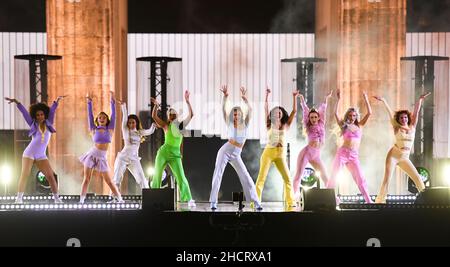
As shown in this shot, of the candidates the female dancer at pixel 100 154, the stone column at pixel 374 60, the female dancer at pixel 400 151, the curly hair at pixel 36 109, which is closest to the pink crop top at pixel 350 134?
the female dancer at pixel 400 151

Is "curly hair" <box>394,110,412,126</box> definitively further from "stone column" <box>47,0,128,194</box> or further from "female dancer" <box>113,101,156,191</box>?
"stone column" <box>47,0,128,194</box>

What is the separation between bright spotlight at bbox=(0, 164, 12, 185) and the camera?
49.4ft

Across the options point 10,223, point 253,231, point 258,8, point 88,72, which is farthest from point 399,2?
point 10,223

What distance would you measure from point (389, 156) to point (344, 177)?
10.9 ft

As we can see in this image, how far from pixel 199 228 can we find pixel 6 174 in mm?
6561

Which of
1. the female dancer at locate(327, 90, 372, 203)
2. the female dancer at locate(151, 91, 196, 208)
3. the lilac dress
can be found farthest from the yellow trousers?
the lilac dress

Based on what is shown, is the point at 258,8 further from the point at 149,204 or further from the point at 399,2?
the point at 149,204

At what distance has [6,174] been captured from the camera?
15055 mm

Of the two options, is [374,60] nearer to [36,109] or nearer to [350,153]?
[350,153]

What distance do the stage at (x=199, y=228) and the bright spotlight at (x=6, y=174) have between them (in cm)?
551

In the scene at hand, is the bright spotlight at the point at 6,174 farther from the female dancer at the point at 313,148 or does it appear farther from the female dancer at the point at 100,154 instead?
the female dancer at the point at 313,148

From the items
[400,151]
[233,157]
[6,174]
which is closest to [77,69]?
[6,174]
